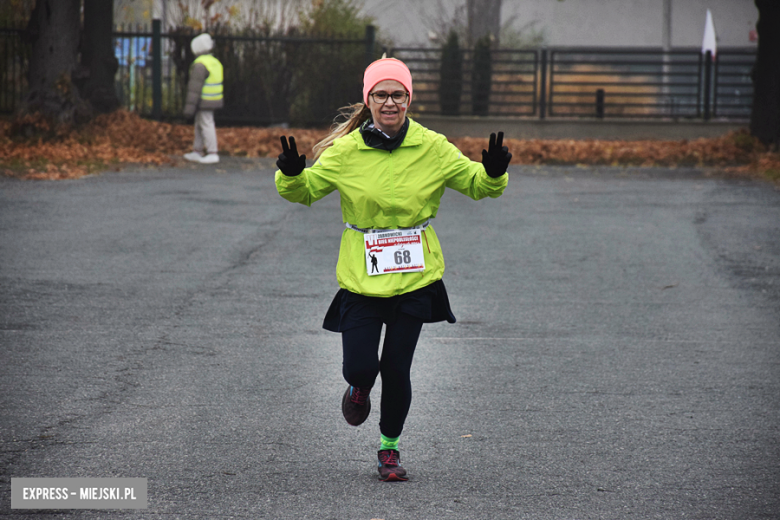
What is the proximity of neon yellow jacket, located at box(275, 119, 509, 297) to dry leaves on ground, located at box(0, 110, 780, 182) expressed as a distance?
1150cm

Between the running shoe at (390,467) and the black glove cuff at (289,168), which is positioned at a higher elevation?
the black glove cuff at (289,168)

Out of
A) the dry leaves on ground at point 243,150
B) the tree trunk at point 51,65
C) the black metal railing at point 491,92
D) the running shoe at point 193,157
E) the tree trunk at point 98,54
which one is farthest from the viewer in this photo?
the black metal railing at point 491,92

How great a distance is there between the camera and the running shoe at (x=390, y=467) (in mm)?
4043

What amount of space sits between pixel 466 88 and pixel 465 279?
19.0 meters

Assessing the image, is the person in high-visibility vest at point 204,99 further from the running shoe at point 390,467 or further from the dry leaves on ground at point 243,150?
the running shoe at point 390,467

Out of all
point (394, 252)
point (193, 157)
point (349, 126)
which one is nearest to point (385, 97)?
point (349, 126)

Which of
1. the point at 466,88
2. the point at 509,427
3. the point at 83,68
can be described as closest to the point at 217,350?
the point at 509,427

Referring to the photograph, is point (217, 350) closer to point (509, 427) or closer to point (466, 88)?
point (509, 427)

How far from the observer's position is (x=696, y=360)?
608cm

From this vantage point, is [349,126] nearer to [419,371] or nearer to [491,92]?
[419,371]

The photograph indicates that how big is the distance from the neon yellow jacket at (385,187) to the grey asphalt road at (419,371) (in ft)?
2.91

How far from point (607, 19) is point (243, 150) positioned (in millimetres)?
26070

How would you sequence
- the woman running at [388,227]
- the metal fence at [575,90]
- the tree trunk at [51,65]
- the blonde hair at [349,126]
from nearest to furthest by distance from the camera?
the woman running at [388,227]
the blonde hair at [349,126]
the tree trunk at [51,65]
the metal fence at [575,90]

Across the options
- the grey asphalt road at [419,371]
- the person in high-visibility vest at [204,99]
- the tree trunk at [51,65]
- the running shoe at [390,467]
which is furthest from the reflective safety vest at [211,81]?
the running shoe at [390,467]
